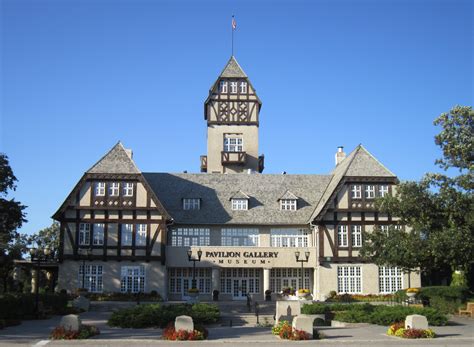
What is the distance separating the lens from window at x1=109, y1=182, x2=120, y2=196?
44.5 meters

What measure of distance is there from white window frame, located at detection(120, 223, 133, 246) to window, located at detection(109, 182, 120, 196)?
7.82 ft

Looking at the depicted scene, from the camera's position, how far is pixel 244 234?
A: 4694 centimetres

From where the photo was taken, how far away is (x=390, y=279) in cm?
4506

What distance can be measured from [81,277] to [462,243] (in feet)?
83.7

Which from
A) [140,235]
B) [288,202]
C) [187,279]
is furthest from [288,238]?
[140,235]

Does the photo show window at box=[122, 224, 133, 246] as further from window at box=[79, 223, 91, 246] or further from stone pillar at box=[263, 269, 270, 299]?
stone pillar at box=[263, 269, 270, 299]

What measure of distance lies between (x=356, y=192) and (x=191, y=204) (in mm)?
12586

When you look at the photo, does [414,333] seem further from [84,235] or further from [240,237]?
[84,235]

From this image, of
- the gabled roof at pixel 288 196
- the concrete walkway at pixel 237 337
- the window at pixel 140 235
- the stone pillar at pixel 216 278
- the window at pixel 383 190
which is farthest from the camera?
the gabled roof at pixel 288 196

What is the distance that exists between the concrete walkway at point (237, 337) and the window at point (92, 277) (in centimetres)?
1469

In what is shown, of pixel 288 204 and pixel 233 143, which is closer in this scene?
pixel 288 204

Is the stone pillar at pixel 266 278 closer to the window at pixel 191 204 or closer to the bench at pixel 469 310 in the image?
the window at pixel 191 204

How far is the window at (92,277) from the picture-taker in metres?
43.8

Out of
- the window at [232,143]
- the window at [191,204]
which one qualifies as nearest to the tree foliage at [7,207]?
the window at [191,204]
